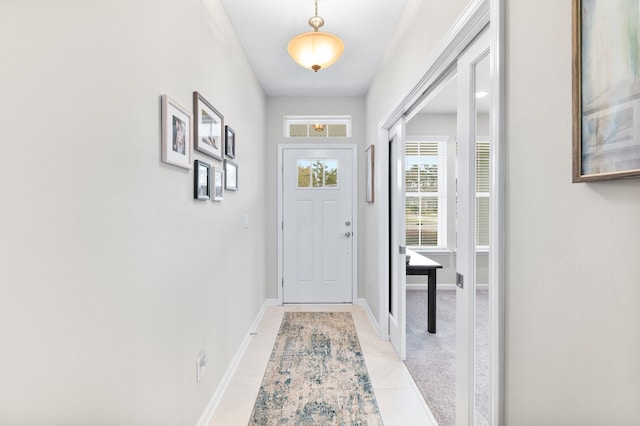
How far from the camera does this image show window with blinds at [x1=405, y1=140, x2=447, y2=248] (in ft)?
16.3

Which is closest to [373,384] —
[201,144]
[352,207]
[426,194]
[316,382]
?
[316,382]

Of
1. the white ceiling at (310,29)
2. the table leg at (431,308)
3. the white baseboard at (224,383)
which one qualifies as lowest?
the white baseboard at (224,383)

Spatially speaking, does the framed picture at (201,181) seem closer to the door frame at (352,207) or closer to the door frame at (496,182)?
the door frame at (496,182)

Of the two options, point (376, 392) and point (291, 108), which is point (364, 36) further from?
point (376, 392)

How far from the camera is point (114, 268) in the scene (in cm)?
108

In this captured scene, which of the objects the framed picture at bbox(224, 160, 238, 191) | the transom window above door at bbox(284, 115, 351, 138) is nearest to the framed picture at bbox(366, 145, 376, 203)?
the transom window above door at bbox(284, 115, 351, 138)

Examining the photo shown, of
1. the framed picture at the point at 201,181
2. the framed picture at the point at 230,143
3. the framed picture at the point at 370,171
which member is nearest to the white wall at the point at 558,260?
the framed picture at the point at 201,181

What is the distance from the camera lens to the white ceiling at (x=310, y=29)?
90.8 inches

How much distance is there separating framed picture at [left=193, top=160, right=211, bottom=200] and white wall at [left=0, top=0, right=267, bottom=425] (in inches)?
2.3

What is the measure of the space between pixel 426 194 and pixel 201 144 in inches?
154

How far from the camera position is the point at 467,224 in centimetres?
148

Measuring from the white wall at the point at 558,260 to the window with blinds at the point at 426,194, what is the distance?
158 inches

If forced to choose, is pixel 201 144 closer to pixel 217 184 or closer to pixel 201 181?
pixel 201 181

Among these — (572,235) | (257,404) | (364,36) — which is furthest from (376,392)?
(364,36)
